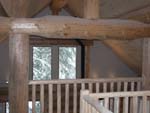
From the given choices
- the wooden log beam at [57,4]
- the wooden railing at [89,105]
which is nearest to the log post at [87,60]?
the wooden log beam at [57,4]

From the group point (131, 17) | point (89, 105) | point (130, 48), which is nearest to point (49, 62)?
point (130, 48)

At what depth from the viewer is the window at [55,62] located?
8.55 m

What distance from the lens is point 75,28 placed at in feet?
12.4

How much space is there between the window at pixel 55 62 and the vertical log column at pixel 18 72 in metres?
4.63

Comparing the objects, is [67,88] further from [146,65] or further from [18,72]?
[146,65]

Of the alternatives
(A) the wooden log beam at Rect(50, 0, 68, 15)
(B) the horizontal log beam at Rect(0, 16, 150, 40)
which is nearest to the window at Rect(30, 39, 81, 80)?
(A) the wooden log beam at Rect(50, 0, 68, 15)

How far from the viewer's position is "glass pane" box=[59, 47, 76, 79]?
28.9 ft

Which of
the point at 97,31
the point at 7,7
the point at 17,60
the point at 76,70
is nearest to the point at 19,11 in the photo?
the point at 7,7

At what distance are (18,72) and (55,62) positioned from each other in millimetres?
5012

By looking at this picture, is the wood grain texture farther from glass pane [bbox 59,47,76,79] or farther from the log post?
glass pane [bbox 59,47,76,79]

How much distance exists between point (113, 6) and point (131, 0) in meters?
0.49

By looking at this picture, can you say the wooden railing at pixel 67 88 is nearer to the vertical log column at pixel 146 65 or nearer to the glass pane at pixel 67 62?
the vertical log column at pixel 146 65

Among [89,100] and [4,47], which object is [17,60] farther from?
[4,47]

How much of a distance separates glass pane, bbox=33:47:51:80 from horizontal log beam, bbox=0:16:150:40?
4.74 meters
